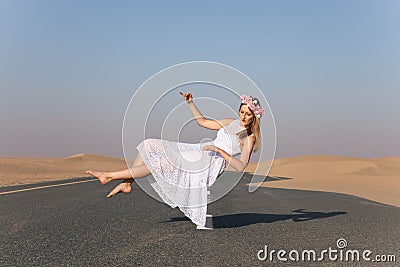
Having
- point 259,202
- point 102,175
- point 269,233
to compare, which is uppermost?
point 102,175

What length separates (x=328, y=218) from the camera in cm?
1006

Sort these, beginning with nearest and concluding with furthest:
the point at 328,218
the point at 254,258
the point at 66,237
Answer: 1. the point at 254,258
2. the point at 66,237
3. the point at 328,218

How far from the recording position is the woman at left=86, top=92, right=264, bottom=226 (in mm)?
→ 8000

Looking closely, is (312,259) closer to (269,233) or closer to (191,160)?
(269,233)

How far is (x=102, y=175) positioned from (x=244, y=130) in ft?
7.58

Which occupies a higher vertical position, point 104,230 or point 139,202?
point 104,230

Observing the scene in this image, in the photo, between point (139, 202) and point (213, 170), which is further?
point (139, 202)

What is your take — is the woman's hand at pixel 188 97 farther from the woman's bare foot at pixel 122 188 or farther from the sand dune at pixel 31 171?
the sand dune at pixel 31 171

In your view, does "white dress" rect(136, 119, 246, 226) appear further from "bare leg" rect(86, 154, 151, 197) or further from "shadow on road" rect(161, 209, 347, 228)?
"shadow on road" rect(161, 209, 347, 228)

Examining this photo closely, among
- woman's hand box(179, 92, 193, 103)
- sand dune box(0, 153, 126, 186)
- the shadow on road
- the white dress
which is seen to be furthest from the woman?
sand dune box(0, 153, 126, 186)

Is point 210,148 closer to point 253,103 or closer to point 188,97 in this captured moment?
point 188,97

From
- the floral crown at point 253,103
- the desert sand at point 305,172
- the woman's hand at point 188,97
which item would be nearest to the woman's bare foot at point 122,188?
the woman's hand at point 188,97

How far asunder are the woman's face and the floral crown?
79 millimetres

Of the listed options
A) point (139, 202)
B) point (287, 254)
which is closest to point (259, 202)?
point (139, 202)
